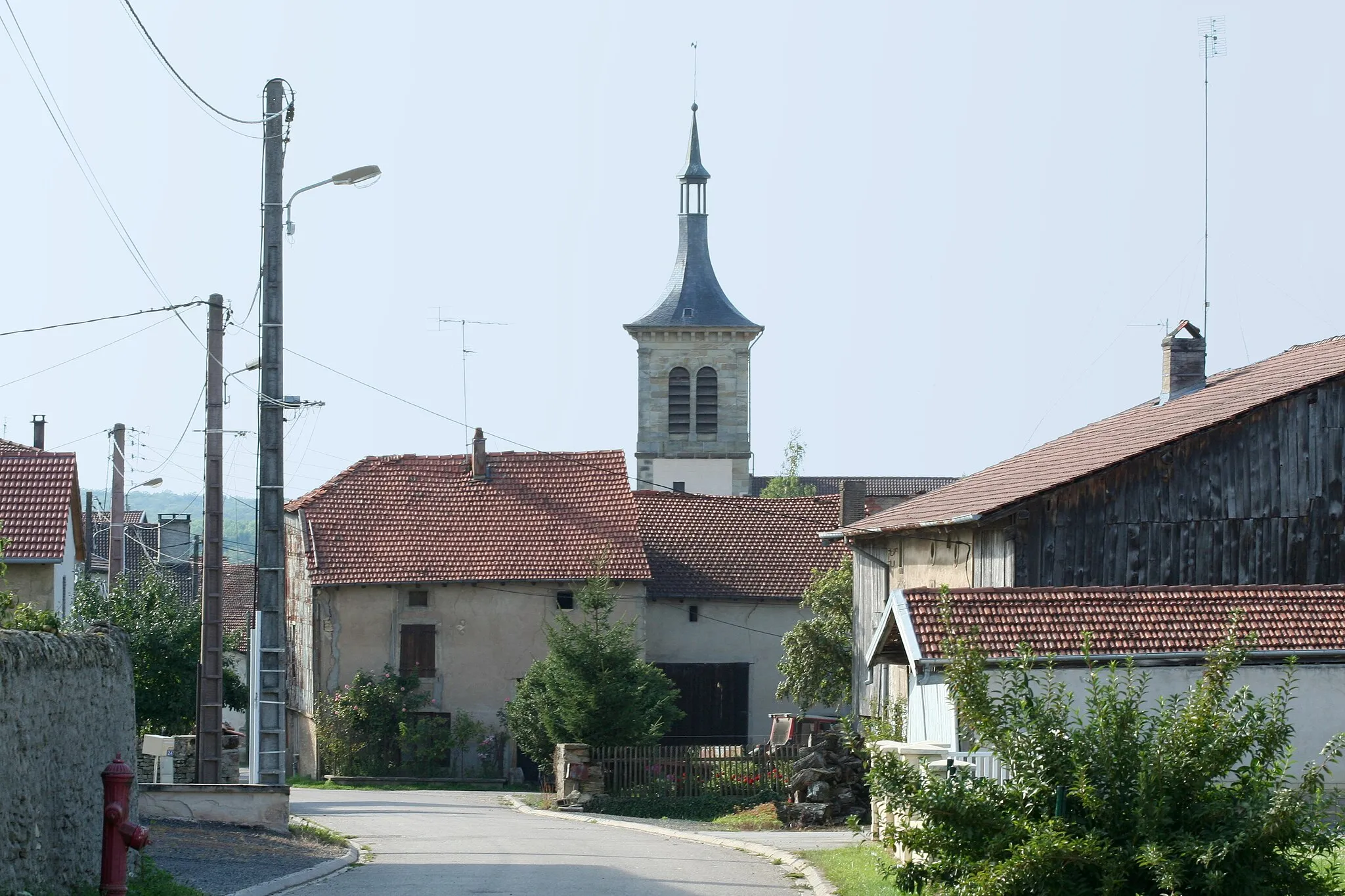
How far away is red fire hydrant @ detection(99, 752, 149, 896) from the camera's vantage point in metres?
11.9

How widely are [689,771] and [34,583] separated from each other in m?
12.3

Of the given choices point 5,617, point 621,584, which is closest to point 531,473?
point 621,584

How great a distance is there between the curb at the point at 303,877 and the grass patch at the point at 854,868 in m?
4.85

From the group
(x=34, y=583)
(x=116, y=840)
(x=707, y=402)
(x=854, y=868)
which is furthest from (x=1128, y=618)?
(x=707, y=402)

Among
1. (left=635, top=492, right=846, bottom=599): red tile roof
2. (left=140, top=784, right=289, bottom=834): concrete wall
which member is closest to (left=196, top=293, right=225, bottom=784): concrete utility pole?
(left=140, top=784, right=289, bottom=834): concrete wall

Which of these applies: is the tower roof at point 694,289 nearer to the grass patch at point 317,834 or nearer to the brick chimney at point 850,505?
the brick chimney at point 850,505

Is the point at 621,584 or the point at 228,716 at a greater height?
the point at 621,584

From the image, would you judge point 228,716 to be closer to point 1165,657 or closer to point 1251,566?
point 1251,566

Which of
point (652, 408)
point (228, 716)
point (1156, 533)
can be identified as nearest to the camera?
point (1156, 533)

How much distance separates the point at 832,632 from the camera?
33219 mm

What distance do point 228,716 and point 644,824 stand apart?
3326 centimetres

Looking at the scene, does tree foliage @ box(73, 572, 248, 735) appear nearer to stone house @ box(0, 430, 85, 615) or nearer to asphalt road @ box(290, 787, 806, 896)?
stone house @ box(0, 430, 85, 615)

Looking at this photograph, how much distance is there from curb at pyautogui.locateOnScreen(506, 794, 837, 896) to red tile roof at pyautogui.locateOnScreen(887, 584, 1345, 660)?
2.68 meters

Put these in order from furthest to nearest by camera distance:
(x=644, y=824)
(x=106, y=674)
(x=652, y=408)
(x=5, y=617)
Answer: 1. (x=652, y=408)
2. (x=644, y=824)
3. (x=106, y=674)
4. (x=5, y=617)
